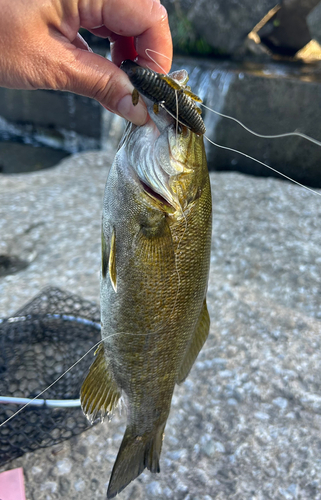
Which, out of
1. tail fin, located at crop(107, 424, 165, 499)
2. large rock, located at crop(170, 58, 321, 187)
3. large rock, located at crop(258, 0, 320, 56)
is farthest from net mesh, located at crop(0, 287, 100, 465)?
large rock, located at crop(258, 0, 320, 56)

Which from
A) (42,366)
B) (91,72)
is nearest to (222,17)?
(91,72)

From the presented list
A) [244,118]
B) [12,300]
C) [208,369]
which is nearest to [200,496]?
[208,369]

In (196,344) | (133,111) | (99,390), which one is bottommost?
(99,390)

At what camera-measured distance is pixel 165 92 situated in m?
1.19

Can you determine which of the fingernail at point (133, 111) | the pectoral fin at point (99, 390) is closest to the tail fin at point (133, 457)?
the pectoral fin at point (99, 390)

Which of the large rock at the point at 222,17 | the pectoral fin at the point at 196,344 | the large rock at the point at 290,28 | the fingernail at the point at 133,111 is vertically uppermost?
the large rock at the point at 290,28

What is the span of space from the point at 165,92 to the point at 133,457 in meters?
1.54

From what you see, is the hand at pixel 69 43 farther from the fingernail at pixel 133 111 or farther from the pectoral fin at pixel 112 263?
the pectoral fin at pixel 112 263

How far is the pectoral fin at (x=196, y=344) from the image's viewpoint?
1692mm

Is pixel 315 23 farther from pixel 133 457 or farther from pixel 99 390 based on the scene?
pixel 133 457

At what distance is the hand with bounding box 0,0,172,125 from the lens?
1460 millimetres

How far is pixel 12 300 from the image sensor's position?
3125 millimetres

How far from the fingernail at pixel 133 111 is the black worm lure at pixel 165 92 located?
15 cm

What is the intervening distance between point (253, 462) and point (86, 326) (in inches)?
50.1
